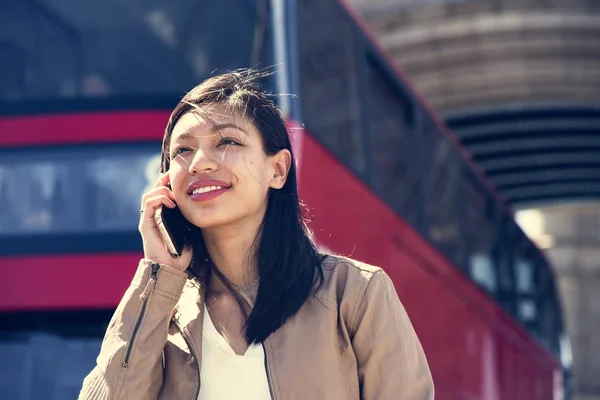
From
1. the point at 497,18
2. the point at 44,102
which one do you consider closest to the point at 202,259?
the point at 44,102

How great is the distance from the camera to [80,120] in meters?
4.52

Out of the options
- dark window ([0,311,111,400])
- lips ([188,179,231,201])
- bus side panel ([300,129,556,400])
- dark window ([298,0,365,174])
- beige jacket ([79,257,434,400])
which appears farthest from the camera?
dark window ([298,0,365,174])

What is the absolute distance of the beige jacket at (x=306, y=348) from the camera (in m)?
1.87

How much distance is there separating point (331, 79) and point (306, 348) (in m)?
3.23

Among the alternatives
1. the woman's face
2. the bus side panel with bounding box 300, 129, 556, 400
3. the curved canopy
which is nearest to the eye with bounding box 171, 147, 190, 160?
the woman's face

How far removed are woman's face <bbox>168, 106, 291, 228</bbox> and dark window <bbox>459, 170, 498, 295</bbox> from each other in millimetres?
5525

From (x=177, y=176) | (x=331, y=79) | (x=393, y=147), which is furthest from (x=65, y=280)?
(x=177, y=176)

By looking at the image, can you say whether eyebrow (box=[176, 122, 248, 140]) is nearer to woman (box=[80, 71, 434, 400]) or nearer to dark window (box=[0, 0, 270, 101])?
woman (box=[80, 71, 434, 400])

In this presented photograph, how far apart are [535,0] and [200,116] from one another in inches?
591

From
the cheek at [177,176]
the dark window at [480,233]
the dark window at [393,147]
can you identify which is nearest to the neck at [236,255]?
the cheek at [177,176]

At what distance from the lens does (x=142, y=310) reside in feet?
6.41

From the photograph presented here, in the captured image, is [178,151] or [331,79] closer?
[178,151]

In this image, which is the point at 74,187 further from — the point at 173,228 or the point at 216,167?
the point at 216,167

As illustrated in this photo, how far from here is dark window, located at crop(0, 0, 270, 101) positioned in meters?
4.61
